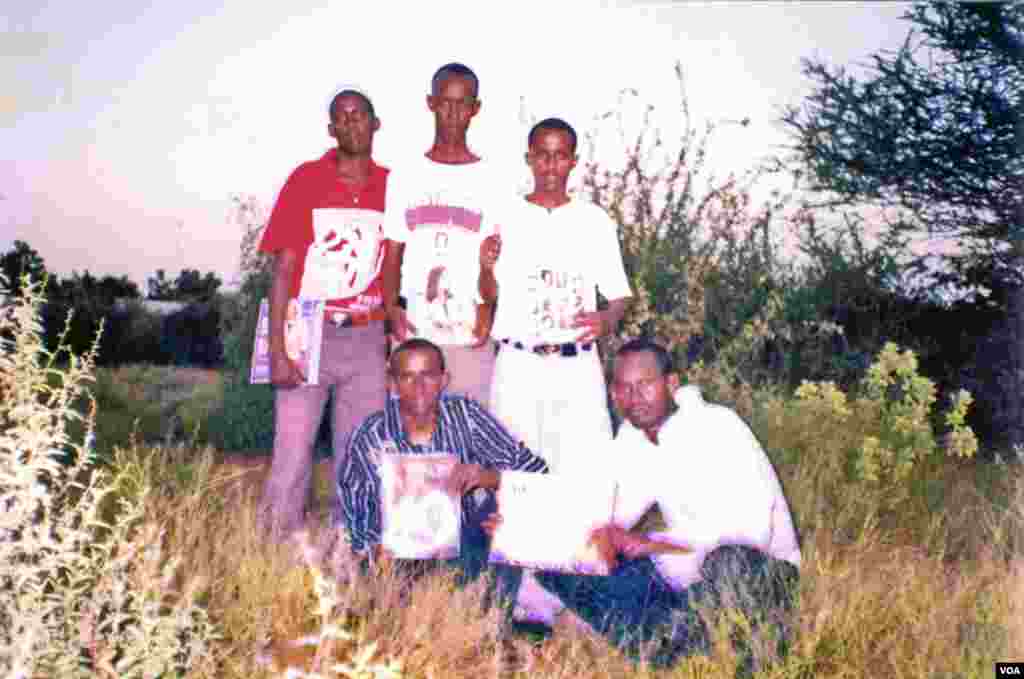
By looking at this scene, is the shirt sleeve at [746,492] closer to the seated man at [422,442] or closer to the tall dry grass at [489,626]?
the tall dry grass at [489,626]

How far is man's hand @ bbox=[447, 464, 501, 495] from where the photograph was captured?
3.98 m

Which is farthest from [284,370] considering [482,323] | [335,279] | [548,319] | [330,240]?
[548,319]

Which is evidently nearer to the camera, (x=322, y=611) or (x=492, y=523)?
(x=322, y=611)

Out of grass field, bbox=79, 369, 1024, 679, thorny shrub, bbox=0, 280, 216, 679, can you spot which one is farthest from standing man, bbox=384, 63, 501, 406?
thorny shrub, bbox=0, 280, 216, 679

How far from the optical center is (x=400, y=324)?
4414 mm

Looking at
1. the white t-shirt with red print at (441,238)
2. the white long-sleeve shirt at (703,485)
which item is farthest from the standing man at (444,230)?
the white long-sleeve shirt at (703,485)

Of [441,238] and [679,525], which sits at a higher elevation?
[441,238]

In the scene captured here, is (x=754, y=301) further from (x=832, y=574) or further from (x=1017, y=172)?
(x=832, y=574)

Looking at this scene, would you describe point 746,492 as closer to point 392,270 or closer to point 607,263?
point 607,263

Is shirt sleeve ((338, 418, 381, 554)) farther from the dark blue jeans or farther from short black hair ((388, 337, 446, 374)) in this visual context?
the dark blue jeans

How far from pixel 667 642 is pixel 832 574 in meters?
0.72

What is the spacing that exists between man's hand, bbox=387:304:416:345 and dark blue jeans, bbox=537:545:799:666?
1.13 m

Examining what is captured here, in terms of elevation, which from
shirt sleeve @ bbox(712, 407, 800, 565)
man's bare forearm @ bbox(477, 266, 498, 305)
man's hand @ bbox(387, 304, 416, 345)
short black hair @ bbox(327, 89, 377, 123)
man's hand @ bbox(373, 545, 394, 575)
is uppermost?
short black hair @ bbox(327, 89, 377, 123)

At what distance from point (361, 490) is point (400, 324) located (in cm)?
67
